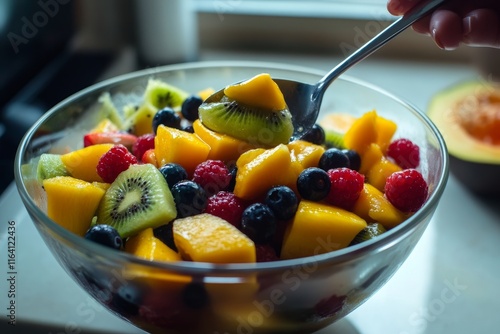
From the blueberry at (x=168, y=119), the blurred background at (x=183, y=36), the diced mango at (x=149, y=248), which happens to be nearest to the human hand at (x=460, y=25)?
the blueberry at (x=168, y=119)

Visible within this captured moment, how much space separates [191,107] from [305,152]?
8.7 inches

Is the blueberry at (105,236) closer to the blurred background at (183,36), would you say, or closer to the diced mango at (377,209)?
the diced mango at (377,209)

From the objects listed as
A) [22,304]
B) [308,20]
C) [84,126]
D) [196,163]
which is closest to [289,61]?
[308,20]

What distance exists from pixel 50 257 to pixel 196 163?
1.16ft

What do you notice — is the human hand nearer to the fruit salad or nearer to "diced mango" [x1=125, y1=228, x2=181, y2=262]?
the fruit salad

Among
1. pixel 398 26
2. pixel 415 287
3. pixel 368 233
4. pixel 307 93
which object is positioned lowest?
pixel 415 287

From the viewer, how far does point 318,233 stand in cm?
78

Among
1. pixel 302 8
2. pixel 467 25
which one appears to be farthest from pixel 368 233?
pixel 302 8

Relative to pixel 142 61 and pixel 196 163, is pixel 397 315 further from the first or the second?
pixel 142 61

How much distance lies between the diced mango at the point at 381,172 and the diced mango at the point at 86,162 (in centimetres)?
41

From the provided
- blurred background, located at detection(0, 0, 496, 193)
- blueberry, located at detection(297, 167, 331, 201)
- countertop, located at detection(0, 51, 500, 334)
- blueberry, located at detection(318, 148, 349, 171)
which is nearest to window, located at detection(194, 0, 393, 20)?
blurred background, located at detection(0, 0, 496, 193)

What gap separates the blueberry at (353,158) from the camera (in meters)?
0.97

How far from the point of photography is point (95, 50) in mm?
1733

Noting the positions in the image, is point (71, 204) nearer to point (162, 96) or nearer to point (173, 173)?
point (173, 173)
